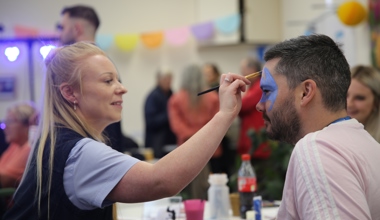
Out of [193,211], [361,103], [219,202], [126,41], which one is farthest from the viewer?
[126,41]

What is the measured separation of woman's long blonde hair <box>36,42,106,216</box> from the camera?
1.92 m

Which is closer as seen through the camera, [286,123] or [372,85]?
[286,123]

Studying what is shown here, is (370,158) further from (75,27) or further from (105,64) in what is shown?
(75,27)

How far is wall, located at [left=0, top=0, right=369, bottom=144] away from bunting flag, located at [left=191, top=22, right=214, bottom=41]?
10 centimetres

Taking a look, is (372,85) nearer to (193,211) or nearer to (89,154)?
(193,211)

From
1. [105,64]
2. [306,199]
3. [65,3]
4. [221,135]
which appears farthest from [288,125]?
[65,3]

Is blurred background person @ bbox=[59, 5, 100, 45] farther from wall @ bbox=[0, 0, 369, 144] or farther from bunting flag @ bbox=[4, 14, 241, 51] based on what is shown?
bunting flag @ bbox=[4, 14, 241, 51]

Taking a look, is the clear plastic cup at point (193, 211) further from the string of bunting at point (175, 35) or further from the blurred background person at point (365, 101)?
the string of bunting at point (175, 35)

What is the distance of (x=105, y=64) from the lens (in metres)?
2.03

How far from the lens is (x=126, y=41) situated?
25.2 feet

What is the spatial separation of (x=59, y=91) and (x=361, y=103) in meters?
1.75

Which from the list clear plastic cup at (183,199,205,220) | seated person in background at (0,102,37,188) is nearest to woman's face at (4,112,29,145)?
seated person in background at (0,102,37,188)

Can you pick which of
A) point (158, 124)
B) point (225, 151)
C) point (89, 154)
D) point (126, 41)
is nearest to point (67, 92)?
point (89, 154)

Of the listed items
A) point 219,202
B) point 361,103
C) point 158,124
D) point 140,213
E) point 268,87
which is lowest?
point 158,124
